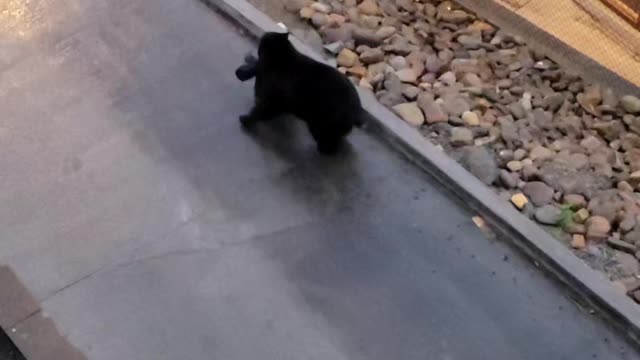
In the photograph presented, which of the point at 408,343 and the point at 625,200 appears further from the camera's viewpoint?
the point at 625,200

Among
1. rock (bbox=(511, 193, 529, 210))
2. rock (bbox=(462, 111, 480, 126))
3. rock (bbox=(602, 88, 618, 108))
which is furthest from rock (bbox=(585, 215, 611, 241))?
rock (bbox=(602, 88, 618, 108))

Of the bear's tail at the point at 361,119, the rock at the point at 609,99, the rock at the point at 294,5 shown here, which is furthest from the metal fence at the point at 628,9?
the bear's tail at the point at 361,119

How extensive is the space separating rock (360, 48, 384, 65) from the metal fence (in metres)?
1.65

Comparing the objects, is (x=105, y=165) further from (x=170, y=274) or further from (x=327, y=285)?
(x=327, y=285)

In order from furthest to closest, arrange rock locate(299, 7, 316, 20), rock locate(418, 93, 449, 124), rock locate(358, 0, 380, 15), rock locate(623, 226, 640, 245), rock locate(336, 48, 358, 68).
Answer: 1. rock locate(358, 0, 380, 15)
2. rock locate(299, 7, 316, 20)
3. rock locate(336, 48, 358, 68)
4. rock locate(418, 93, 449, 124)
5. rock locate(623, 226, 640, 245)

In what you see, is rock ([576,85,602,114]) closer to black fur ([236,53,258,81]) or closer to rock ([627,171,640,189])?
rock ([627,171,640,189])

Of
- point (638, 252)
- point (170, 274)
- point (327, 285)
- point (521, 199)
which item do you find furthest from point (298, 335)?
point (638, 252)

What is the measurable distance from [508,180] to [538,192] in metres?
0.14

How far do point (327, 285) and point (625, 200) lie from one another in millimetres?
1413

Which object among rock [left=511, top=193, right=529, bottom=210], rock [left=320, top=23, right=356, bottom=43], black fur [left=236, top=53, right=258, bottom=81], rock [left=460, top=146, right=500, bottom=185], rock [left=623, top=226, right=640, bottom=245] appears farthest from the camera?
rock [left=320, top=23, right=356, bottom=43]

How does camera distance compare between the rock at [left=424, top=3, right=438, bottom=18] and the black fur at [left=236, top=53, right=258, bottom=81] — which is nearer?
the black fur at [left=236, top=53, right=258, bottom=81]

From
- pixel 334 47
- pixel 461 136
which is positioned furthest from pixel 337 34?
pixel 461 136

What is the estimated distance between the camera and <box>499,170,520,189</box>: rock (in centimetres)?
376

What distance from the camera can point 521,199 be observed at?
3695mm
